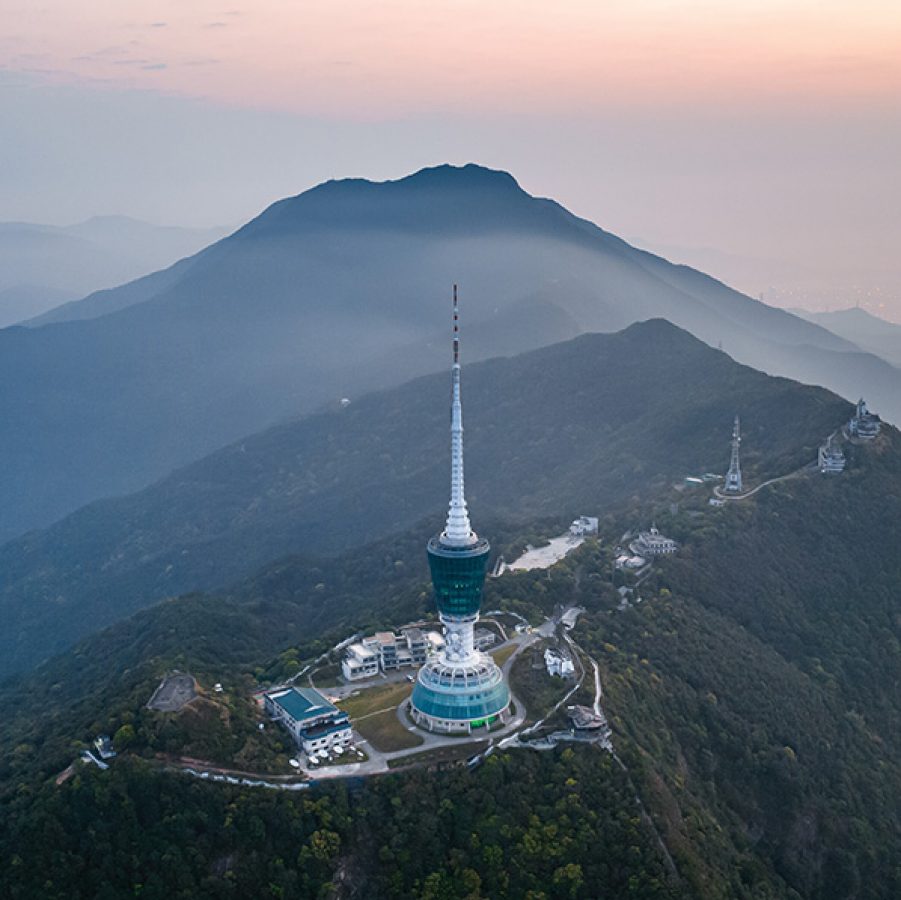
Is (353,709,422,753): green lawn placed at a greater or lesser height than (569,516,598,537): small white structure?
greater

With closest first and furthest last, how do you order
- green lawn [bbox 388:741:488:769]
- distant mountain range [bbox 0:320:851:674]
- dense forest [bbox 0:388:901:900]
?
dense forest [bbox 0:388:901:900]
green lawn [bbox 388:741:488:769]
distant mountain range [bbox 0:320:851:674]

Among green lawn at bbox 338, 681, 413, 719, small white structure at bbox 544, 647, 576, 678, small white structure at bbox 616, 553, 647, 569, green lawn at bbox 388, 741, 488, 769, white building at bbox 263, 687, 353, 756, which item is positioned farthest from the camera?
small white structure at bbox 616, 553, 647, 569

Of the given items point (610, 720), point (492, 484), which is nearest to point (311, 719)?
point (610, 720)

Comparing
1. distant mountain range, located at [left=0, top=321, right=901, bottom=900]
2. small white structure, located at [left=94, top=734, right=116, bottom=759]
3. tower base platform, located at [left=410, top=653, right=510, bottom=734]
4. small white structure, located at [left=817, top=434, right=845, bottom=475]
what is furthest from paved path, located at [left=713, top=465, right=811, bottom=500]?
small white structure, located at [left=94, top=734, right=116, bottom=759]

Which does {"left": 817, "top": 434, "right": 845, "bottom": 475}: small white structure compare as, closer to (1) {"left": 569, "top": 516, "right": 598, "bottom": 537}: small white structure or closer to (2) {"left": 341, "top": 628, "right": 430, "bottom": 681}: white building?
(1) {"left": 569, "top": 516, "right": 598, "bottom": 537}: small white structure

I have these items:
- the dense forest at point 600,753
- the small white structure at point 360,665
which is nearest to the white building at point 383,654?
the small white structure at point 360,665

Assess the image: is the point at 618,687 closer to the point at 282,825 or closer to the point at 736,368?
the point at 282,825

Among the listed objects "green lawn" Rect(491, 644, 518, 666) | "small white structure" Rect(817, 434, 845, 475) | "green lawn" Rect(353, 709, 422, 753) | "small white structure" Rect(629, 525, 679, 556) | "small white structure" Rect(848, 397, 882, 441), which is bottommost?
"small white structure" Rect(629, 525, 679, 556)

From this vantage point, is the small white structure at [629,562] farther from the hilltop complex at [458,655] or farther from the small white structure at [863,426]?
the small white structure at [863,426]
